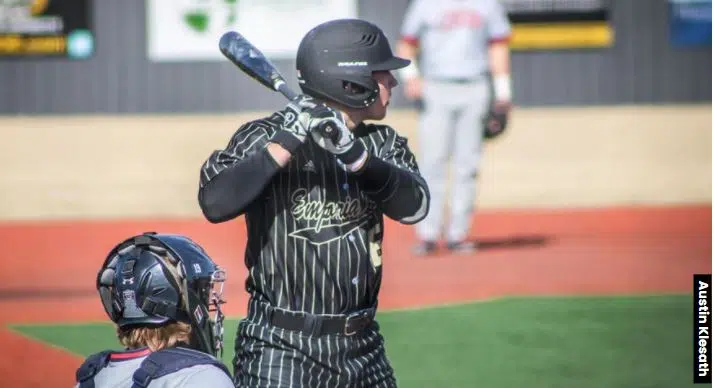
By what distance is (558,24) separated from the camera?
1758 cm

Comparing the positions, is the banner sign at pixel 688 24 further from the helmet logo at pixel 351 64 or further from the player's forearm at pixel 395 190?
the helmet logo at pixel 351 64

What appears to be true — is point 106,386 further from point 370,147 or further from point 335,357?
point 370,147

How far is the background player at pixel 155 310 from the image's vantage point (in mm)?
3533

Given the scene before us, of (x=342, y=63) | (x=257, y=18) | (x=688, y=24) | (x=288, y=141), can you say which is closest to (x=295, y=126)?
(x=288, y=141)

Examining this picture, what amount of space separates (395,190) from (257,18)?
13.4 m

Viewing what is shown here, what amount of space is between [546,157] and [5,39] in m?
7.10

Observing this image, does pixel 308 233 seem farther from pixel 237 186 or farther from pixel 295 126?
pixel 295 126

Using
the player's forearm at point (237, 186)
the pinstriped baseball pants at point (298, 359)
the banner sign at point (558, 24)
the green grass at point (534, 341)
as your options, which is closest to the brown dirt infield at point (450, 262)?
the green grass at point (534, 341)

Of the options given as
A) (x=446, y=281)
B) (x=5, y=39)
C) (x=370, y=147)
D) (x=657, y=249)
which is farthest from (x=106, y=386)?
(x=5, y=39)

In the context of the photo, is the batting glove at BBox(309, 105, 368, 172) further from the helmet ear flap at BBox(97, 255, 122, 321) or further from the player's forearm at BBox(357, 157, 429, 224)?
the helmet ear flap at BBox(97, 255, 122, 321)

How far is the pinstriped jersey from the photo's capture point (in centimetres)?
448

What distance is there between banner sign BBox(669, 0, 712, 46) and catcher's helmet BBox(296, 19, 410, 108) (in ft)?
46.1

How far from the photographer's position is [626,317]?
956 centimetres

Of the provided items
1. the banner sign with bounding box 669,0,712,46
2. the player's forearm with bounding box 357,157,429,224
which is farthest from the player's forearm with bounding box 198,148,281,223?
the banner sign with bounding box 669,0,712,46
